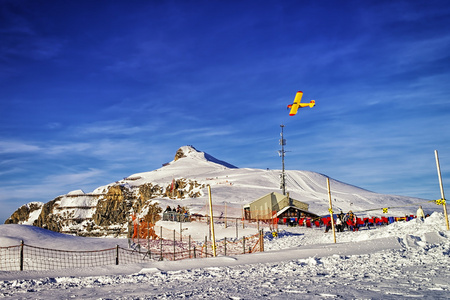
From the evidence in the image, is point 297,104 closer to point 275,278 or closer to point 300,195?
point 275,278

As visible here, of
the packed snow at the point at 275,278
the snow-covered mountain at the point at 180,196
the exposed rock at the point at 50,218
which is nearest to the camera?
the packed snow at the point at 275,278

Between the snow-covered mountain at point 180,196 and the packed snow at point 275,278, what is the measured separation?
150ft

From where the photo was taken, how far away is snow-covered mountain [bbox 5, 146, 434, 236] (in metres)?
72.4

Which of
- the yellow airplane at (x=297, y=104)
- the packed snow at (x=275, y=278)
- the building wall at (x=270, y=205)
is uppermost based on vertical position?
the yellow airplane at (x=297, y=104)

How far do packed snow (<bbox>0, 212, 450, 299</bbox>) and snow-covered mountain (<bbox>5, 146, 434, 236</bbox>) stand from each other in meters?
45.7

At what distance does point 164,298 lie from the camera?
6.48m

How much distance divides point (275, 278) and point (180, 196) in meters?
93.4

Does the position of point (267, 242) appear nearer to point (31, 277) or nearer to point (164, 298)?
point (31, 277)

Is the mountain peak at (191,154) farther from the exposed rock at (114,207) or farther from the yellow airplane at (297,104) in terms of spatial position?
the yellow airplane at (297,104)

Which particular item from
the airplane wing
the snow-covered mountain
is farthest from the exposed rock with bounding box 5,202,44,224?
the airplane wing

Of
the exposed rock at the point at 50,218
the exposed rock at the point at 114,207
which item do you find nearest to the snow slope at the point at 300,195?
the exposed rock at the point at 114,207

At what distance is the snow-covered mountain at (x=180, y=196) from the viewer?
7244 centimetres

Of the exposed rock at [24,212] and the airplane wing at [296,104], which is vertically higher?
the airplane wing at [296,104]

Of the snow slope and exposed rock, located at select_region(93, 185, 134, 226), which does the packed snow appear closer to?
the snow slope
